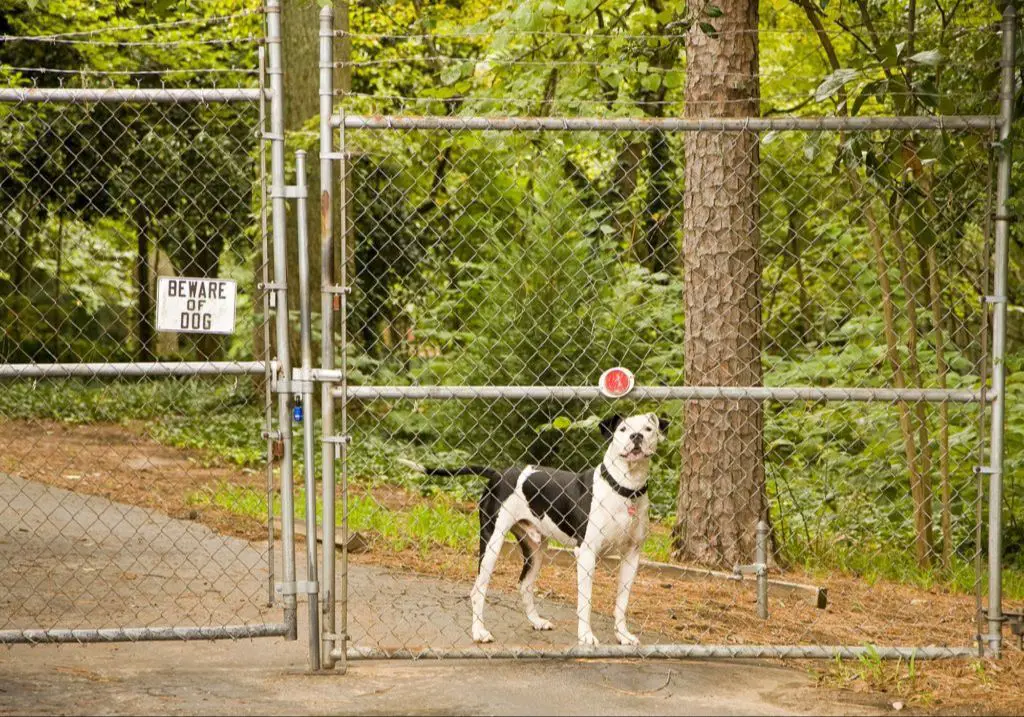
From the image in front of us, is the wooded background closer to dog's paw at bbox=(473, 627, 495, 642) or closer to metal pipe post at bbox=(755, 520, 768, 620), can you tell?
metal pipe post at bbox=(755, 520, 768, 620)

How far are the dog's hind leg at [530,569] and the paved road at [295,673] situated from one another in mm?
132

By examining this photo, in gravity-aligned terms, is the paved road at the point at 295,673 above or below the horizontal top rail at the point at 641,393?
below

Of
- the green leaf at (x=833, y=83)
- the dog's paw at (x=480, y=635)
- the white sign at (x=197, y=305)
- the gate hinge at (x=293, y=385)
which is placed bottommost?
the dog's paw at (x=480, y=635)

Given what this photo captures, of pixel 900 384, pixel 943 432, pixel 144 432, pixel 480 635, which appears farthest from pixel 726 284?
pixel 144 432

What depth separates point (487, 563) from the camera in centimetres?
572

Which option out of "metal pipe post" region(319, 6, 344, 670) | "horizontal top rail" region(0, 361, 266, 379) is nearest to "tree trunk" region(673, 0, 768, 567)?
"metal pipe post" region(319, 6, 344, 670)

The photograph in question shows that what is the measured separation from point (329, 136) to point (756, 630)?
3.48 meters

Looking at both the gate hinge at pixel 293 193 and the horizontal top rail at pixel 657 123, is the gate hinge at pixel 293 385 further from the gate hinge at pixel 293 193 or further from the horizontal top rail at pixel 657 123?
the horizontal top rail at pixel 657 123

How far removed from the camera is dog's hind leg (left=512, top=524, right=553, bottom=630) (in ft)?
19.8

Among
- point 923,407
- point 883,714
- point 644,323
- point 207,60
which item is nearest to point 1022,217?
point 883,714

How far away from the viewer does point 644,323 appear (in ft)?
34.1

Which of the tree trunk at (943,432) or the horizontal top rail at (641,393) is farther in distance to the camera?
the tree trunk at (943,432)

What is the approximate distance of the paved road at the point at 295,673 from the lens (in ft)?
15.3

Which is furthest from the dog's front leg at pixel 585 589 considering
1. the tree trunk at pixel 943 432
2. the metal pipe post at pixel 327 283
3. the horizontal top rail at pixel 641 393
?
the tree trunk at pixel 943 432
